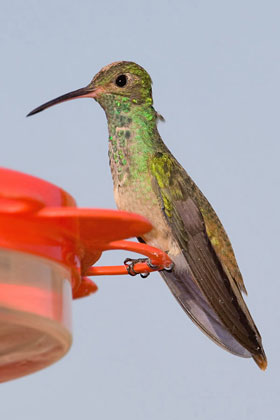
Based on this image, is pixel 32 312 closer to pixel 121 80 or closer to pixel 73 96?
pixel 73 96

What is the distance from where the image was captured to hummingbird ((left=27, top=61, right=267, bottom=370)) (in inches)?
221

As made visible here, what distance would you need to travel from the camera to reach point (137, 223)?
3.24 m

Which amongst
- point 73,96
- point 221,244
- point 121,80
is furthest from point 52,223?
point 221,244

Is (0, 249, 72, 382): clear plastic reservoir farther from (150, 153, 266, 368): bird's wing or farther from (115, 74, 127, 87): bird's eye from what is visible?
(115, 74, 127, 87): bird's eye

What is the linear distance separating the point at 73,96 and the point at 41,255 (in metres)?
2.92

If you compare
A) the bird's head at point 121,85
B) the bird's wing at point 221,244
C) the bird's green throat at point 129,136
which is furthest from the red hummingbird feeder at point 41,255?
the bird's wing at point 221,244

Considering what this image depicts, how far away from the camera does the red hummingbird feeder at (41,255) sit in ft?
10.2

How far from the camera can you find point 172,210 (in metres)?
6.24

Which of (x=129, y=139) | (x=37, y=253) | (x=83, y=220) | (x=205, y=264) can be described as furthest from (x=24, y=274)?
(x=129, y=139)

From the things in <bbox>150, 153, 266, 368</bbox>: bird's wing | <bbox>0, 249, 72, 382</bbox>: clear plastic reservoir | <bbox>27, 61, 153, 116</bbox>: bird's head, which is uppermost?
<bbox>27, 61, 153, 116</bbox>: bird's head

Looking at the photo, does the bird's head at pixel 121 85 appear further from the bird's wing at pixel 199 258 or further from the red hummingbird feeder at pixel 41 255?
the red hummingbird feeder at pixel 41 255

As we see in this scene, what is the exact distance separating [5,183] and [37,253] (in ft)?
1.27

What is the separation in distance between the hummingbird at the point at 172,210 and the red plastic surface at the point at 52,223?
212 centimetres

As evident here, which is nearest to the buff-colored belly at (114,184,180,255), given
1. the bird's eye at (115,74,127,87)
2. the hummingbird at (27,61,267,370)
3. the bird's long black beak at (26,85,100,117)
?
the hummingbird at (27,61,267,370)
